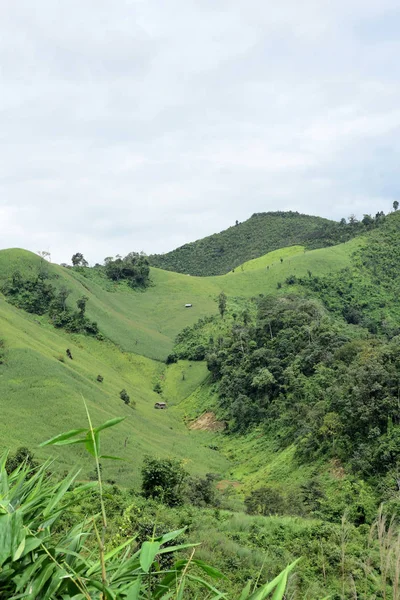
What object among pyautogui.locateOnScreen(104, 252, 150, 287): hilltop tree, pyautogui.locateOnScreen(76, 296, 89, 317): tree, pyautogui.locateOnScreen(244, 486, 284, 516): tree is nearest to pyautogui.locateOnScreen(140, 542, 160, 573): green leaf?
pyautogui.locateOnScreen(244, 486, 284, 516): tree

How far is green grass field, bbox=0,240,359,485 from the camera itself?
123 feet

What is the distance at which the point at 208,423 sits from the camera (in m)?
52.1

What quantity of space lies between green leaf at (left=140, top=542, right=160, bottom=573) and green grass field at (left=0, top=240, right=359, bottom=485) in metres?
0.46

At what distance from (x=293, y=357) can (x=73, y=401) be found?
2033 centimetres

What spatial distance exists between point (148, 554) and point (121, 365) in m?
69.8

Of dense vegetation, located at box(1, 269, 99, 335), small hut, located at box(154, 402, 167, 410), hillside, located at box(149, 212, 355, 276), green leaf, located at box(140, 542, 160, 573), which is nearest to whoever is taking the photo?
green leaf, located at box(140, 542, 160, 573)

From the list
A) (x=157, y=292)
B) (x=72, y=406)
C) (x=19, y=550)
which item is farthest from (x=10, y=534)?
(x=157, y=292)

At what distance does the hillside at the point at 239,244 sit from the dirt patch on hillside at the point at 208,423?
95.3 meters

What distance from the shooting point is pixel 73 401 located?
41406mm

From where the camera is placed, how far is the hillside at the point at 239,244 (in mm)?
154875

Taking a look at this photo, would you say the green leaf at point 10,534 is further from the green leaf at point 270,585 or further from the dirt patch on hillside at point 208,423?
the dirt patch on hillside at point 208,423

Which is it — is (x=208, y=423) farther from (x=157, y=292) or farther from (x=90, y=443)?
(x=157, y=292)

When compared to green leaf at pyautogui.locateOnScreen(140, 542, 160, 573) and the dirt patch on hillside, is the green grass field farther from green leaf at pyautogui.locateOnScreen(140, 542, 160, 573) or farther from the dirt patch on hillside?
the dirt patch on hillside

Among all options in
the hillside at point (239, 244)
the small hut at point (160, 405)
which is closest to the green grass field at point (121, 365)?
the small hut at point (160, 405)
